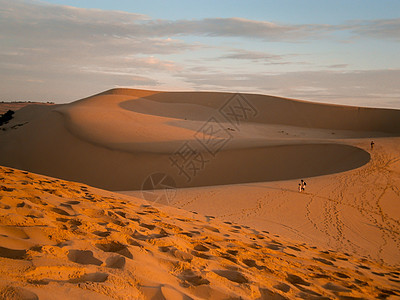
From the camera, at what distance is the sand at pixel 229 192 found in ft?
10.9

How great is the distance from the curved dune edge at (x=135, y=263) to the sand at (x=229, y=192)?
0.03 meters

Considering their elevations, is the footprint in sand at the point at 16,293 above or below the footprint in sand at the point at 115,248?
above

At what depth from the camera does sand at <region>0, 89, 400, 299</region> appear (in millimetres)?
3318

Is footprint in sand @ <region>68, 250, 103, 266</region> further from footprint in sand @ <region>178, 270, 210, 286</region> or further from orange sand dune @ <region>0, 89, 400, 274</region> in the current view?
orange sand dune @ <region>0, 89, 400, 274</region>

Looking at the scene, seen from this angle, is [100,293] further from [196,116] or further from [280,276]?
[196,116]

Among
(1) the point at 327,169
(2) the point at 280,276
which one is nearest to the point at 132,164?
(1) the point at 327,169

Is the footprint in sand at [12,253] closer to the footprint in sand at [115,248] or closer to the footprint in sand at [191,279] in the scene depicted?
the footprint in sand at [115,248]

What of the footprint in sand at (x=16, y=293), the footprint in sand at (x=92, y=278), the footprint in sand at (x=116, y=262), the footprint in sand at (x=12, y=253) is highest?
the footprint in sand at (x=16, y=293)

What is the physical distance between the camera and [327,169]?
21.1 meters

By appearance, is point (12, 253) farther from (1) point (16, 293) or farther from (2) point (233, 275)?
(2) point (233, 275)

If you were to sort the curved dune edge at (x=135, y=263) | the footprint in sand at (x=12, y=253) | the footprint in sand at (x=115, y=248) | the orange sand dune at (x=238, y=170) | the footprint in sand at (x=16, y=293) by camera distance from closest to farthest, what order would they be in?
1. the footprint in sand at (x=16, y=293)
2. the curved dune edge at (x=135, y=263)
3. the footprint in sand at (x=12, y=253)
4. the footprint in sand at (x=115, y=248)
5. the orange sand dune at (x=238, y=170)

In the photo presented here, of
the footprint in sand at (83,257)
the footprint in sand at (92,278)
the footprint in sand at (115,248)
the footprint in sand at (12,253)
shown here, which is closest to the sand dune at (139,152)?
the footprint in sand at (115,248)

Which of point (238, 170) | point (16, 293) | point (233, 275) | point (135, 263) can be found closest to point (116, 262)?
point (135, 263)

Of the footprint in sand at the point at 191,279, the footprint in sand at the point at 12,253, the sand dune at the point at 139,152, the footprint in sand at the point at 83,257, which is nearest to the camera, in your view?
the footprint in sand at the point at 12,253
